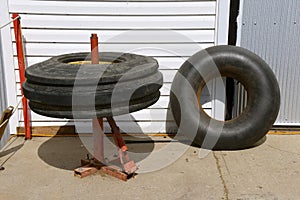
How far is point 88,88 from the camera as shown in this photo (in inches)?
108

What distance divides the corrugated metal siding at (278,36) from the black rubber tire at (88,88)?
1749 mm

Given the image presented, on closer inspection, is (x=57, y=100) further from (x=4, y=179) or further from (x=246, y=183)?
(x=246, y=183)

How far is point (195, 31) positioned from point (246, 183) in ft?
6.08

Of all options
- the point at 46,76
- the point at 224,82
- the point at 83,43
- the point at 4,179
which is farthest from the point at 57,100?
the point at 224,82

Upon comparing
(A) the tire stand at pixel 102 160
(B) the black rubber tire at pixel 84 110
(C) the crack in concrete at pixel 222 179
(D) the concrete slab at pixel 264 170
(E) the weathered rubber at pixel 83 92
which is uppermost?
(E) the weathered rubber at pixel 83 92

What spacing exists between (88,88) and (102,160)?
3.36ft

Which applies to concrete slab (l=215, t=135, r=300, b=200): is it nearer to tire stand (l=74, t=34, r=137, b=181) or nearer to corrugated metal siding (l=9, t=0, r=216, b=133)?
tire stand (l=74, t=34, r=137, b=181)

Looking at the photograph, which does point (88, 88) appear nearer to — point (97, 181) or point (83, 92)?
point (83, 92)

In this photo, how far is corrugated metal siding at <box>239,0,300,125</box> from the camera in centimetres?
416

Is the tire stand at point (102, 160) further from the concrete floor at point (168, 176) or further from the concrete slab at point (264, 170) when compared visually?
the concrete slab at point (264, 170)

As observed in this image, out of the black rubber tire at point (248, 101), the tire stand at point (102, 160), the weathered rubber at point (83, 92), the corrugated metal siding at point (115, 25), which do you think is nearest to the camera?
the weathered rubber at point (83, 92)

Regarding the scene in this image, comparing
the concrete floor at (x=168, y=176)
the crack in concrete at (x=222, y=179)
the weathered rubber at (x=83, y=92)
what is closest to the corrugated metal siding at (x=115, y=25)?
the concrete floor at (x=168, y=176)

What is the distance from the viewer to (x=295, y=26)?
4.21m

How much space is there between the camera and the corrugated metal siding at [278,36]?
416cm
